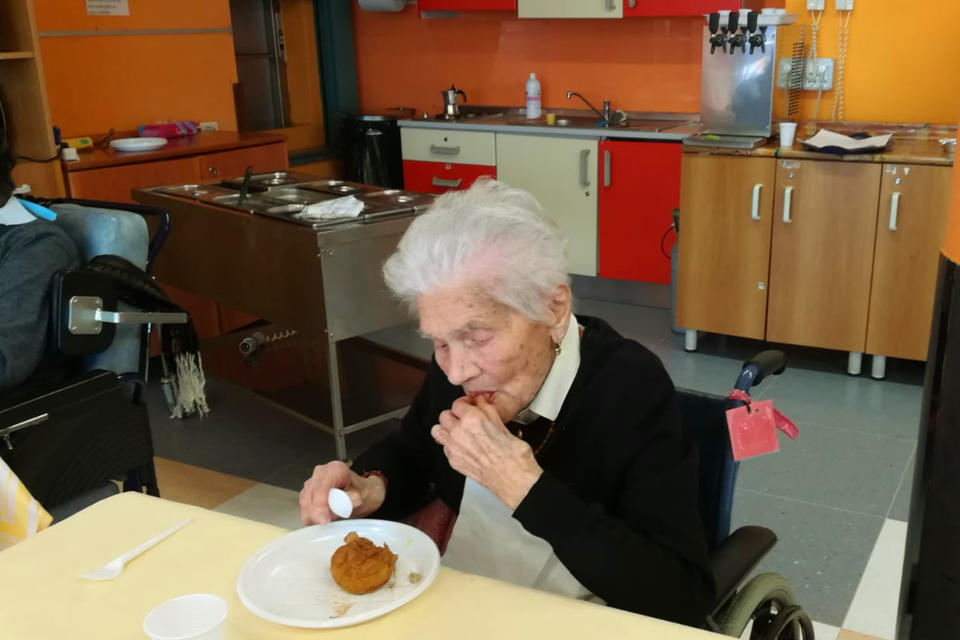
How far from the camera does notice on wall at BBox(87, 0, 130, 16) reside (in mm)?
4410

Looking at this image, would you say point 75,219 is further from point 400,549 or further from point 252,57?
point 252,57

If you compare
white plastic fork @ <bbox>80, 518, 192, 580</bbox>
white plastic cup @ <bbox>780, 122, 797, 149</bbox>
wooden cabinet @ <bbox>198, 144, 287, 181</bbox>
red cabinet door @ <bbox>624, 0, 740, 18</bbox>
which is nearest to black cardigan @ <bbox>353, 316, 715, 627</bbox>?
white plastic fork @ <bbox>80, 518, 192, 580</bbox>

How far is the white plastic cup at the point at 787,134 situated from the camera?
11.9 ft

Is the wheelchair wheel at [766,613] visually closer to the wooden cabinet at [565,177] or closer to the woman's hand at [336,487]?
the woman's hand at [336,487]

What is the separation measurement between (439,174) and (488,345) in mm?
3957

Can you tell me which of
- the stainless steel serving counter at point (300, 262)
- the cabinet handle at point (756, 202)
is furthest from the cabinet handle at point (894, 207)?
the stainless steel serving counter at point (300, 262)

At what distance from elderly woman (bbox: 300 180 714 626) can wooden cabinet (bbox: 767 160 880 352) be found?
7.76ft

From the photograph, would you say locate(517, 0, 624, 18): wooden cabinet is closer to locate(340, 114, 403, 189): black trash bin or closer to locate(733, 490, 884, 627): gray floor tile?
locate(340, 114, 403, 189): black trash bin

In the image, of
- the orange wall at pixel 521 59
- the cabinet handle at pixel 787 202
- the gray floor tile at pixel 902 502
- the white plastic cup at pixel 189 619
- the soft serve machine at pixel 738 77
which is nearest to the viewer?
the white plastic cup at pixel 189 619

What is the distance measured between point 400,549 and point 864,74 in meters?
3.61

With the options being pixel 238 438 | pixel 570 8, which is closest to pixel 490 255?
pixel 238 438

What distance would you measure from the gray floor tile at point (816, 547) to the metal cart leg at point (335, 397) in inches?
45.9

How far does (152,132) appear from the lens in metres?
4.44

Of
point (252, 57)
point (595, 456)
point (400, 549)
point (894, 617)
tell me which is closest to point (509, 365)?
point (595, 456)
